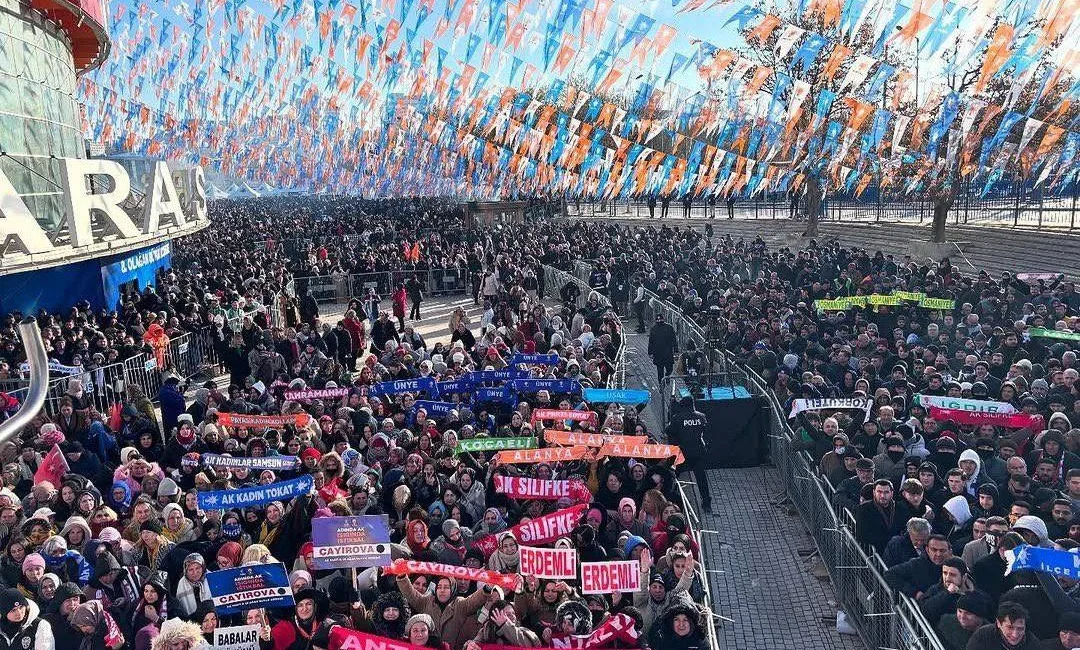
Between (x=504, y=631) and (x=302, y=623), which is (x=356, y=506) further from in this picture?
(x=504, y=631)

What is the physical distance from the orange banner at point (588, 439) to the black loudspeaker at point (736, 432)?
9.01 ft

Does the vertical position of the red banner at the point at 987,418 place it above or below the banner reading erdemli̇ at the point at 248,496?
above

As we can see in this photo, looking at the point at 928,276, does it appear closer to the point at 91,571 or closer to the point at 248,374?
the point at 248,374

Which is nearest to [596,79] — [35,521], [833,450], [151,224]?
[151,224]

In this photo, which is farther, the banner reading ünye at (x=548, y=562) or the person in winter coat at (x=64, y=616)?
the banner reading ünye at (x=548, y=562)

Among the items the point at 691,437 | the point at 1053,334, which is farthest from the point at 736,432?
the point at 1053,334

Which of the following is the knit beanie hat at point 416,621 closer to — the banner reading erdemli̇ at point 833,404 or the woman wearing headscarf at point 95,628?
the woman wearing headscarf at point 95,628

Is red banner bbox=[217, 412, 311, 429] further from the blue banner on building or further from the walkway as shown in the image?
the blue banner on building

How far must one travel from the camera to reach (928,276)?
2016 centimetres

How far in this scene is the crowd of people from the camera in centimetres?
684

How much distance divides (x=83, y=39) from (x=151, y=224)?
31.8 feet

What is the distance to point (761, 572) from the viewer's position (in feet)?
32.3

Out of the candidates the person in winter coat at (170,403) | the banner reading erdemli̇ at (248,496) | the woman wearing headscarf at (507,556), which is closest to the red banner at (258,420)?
the person in winter coat at (170,403)

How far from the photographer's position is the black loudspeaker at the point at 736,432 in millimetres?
12680
